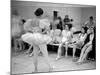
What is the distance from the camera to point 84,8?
2.94m

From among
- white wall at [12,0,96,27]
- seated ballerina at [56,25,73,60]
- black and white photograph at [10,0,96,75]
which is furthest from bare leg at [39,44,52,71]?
white wall at [12,0,96,27]

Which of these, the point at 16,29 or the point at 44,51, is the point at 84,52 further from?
the point at 16,29

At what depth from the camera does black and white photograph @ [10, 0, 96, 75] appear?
8.75ft

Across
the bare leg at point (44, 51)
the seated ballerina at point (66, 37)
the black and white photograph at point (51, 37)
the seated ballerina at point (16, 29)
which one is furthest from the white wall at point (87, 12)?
the seated ballerina at point (16, 29)

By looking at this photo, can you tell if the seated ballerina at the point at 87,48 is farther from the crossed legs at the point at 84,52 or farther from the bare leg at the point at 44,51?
the bare leg at the point at 44,51

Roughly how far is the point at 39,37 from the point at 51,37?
20 centimetres

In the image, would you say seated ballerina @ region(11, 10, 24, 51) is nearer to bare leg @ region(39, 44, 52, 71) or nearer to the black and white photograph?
the black and white photograph

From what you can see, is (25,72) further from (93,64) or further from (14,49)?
(93,64)

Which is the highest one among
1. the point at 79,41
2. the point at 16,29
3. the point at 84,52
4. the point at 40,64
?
the point at 16,29

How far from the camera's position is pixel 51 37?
2799 mm

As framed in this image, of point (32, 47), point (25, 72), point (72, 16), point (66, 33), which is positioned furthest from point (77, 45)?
point (25, 72)

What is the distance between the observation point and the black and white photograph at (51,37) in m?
2.67

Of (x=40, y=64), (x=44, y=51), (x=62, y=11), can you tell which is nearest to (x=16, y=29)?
(x=44, y=51)

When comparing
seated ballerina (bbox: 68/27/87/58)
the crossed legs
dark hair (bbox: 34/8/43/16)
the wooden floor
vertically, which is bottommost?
the wooden floor
